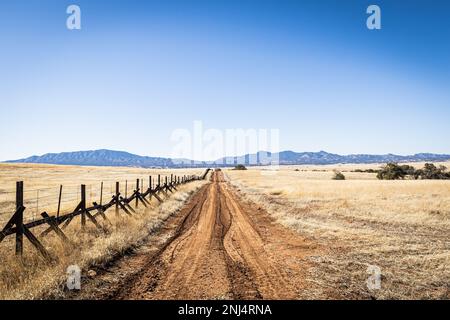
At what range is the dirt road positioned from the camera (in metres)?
7.37

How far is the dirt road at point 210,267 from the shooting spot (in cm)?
737

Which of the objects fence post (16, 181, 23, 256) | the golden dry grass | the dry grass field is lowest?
the dry grass field

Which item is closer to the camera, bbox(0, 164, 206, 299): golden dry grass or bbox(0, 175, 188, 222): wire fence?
bbox(0, 164, 206, 299): golden dry grass

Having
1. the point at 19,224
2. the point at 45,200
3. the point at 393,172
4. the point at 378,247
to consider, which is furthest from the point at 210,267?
the point at 393,172

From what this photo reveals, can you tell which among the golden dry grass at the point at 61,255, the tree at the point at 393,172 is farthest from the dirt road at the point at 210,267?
the tree at the point at 393,172

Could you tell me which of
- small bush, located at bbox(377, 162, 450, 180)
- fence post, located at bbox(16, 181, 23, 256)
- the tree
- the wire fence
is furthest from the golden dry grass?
small bush, located at bbox(377, 162, 450, 180)

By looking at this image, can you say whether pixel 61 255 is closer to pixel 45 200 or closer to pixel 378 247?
pixel 378 247

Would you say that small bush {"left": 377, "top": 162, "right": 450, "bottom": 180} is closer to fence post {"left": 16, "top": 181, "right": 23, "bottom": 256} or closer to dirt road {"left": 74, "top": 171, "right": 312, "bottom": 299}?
Answer: dirt road {"left": 74, "top": 171, "right": 312, "bottom": 299}

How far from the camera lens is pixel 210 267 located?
9227mm

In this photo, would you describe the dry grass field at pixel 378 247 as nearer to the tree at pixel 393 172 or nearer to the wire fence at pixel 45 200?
the wire fence at pixel 45 200
